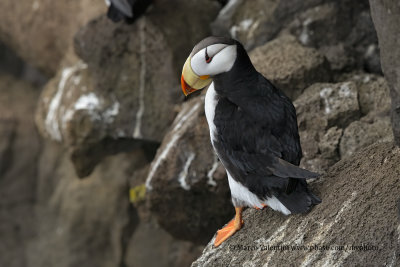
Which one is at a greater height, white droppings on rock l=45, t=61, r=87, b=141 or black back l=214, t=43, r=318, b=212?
black back l=214, t=43, r=318, b=212

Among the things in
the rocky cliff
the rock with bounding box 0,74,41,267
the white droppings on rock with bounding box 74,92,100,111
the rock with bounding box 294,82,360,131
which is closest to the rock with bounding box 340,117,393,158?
the rocky cliff

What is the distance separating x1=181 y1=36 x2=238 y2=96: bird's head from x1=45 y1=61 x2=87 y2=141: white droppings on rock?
252 cm

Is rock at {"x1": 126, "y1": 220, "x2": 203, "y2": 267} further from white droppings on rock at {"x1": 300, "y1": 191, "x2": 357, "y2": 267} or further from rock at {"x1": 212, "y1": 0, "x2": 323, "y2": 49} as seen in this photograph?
white droppings on rock at {"x1": 300, "y1": 191, "x2": 357, "y2": 267}

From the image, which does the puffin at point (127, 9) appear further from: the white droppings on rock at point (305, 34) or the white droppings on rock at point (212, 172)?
the white droppings on rock at point (212, 172)

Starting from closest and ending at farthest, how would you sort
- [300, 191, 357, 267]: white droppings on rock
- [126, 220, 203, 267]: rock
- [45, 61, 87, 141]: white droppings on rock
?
1. [300, 191, 357, 267]: white droppings on rock
2. [45, 61, 87, 141]: white droppings on rock
3. [126, 220, 203, 267]: rock

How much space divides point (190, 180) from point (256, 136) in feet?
3.95

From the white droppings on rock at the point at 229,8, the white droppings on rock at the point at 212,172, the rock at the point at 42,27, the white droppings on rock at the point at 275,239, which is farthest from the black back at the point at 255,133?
the rock at the point at 42,27

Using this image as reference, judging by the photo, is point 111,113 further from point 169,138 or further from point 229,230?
point 229,230

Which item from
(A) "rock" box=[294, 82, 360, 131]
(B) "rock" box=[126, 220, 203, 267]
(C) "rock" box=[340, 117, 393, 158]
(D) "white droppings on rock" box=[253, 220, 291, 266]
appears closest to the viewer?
(D) "white droppings on rock" box=[253, 220, 291, 266]

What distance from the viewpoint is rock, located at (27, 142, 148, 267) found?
555 centimetres

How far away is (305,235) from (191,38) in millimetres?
2348

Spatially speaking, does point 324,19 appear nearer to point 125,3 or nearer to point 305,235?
point 125,3

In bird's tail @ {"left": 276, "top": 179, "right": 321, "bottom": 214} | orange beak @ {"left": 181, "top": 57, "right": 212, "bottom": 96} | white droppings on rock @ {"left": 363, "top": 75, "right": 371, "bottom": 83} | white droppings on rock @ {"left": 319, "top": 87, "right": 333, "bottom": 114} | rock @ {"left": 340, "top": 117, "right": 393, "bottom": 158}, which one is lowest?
white droppings on rock @ {"left": 363, "top": 75, "right": 371, "bottom": 83}

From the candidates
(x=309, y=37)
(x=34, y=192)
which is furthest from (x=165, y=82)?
(x=34, y=192)
